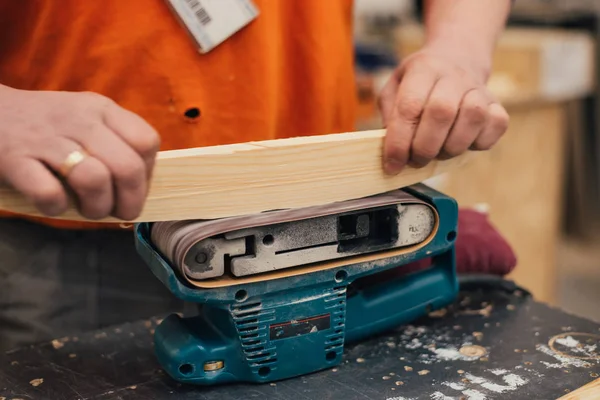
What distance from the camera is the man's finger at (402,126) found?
818 millimetres

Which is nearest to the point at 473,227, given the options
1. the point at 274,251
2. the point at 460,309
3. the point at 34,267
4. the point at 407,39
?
the point at 460,309

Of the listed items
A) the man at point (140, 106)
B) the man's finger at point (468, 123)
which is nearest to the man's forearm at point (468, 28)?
the man at point (140, 106)

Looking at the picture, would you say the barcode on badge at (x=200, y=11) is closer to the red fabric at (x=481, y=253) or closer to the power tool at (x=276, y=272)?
the power tool at (x=276, y=272)

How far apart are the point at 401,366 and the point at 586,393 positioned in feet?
0.65

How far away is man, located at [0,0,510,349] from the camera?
65 centimetres

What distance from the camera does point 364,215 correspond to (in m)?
0.83

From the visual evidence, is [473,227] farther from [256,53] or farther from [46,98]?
[46,98]

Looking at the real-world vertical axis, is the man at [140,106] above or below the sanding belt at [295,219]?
above

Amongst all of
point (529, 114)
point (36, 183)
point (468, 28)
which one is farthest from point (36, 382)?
point (529, 114)

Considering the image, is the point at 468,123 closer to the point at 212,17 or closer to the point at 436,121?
the point at 436,121

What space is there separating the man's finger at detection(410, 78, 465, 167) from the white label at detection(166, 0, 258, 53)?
28cm

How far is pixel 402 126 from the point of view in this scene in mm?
818

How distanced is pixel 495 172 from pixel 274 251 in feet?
5.54

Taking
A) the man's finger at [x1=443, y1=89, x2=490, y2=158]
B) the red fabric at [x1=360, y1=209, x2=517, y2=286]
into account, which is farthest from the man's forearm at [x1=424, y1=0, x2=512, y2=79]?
the red fabric at [x1=360, y1=209, x2=517, y2=286]
